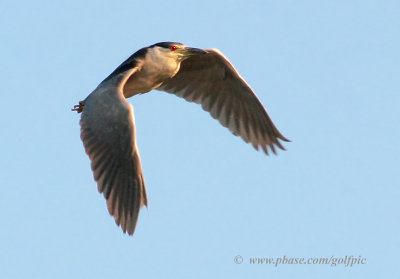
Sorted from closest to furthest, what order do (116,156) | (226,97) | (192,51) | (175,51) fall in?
1. (116,156)
2. (175,51)
3. (192,51)
4. (226,97)

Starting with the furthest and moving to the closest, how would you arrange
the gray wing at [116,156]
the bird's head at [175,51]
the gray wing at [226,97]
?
the gray wing at [226,97]
the bird's head at [175,51]
the gray wing at [116,156]

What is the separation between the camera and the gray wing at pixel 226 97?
14250 millimetres

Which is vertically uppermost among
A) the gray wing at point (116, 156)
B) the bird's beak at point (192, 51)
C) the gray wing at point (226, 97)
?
the bird's beak at point (192, 51)

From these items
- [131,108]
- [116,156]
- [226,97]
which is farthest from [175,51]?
[116,156]

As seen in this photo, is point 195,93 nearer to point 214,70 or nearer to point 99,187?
point 214,70

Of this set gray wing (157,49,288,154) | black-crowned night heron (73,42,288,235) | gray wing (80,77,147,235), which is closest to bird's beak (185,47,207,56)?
black-crowned night heron (73,42,288,235)

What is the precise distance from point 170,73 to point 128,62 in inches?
25.8

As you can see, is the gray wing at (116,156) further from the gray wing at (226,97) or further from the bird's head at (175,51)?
the gray wing at (226,97)

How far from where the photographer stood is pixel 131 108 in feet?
37.4

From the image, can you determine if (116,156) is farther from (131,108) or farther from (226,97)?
(226,97)

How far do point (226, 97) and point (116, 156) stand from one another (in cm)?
361

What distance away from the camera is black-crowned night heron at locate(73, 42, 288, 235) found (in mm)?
11219

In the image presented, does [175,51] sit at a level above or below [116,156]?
above

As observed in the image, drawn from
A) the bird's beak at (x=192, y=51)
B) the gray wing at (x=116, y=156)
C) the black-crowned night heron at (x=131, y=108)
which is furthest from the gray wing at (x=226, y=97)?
the gray wing at (x=116, y=156)
